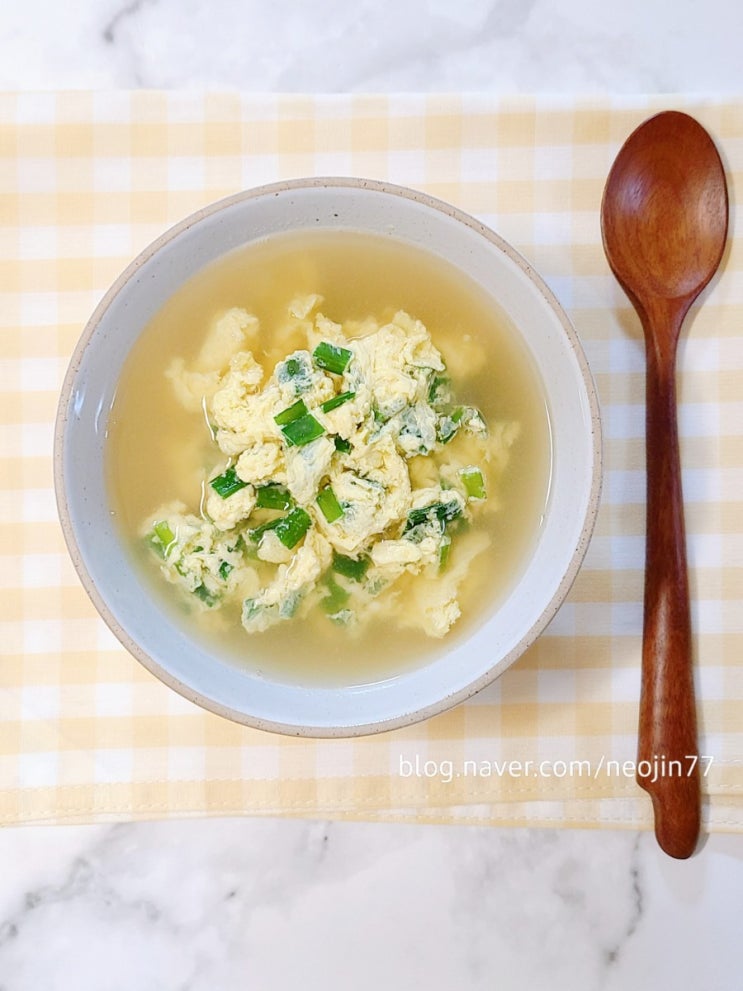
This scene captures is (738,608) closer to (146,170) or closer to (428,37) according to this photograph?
(428,37)

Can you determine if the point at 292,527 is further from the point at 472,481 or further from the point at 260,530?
the point at 472,481

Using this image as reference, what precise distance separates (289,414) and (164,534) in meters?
0.29

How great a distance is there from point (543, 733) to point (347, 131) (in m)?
1.14

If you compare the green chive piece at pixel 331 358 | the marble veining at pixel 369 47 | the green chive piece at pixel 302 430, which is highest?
the marble veining at pixel 369 47

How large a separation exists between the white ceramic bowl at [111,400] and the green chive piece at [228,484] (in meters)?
0.18

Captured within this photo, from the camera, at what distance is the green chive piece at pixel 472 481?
58.0 inches

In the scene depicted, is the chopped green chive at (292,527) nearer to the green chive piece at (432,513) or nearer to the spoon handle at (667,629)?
the green chive piece at (432,513)

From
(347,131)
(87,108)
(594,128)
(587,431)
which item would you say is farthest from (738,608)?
(87,108)

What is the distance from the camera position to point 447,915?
1.65 meters

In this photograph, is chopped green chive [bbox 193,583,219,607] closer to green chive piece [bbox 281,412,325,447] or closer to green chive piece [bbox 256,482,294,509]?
green chive piece [bbox 256,482,294,509]

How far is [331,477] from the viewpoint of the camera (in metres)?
1.44

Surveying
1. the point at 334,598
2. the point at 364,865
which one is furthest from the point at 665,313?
the point at 364,865

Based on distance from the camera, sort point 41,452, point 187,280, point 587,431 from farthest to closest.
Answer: point 41,452 → point 187,280 → point 587,431

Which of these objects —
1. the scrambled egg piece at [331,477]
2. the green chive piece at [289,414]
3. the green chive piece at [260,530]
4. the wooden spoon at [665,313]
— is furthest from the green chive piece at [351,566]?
the wooden spoon at [665,313]
